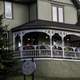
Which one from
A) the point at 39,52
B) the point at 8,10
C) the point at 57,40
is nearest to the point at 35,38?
the point at 57,40

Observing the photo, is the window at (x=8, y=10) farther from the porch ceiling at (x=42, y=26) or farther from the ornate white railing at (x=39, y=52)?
the ornate white railing at (x=39, y=52)

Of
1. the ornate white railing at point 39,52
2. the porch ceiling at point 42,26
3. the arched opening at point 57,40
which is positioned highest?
the porch ceiling at point 42,26

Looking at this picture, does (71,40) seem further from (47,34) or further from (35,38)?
(47,34)

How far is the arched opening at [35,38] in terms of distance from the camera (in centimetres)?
4088

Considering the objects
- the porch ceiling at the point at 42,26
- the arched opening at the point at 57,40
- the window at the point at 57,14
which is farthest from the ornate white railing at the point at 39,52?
the window at the point at 57,14

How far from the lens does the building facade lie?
37.8 meters

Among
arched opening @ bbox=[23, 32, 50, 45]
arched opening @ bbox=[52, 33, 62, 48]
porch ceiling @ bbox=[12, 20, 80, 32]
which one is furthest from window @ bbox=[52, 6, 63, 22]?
arched opening @ bbox=[23, 32, 50, 45]

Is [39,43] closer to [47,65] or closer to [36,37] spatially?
[36,37]

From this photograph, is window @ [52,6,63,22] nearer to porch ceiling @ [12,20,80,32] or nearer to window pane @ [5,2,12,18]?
porch ceiling @ [12,20,80,32]

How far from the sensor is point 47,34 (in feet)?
128

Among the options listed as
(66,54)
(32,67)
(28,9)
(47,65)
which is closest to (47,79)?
(47,65)

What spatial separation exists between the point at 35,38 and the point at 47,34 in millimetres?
2534

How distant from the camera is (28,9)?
43219 millimetres

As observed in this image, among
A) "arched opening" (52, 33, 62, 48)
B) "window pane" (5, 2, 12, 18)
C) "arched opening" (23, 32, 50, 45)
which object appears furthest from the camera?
"arched opening" (52, 33, 62, 48)
